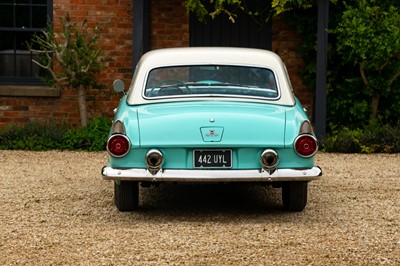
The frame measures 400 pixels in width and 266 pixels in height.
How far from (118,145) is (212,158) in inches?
30.6

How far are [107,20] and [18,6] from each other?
1382mm

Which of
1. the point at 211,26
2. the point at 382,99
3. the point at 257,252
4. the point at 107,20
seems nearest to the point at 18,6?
the point at 107,20

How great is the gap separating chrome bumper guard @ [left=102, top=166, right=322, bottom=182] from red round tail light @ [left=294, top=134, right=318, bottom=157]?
14cm

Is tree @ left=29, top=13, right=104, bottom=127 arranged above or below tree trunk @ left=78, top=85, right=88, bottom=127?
above

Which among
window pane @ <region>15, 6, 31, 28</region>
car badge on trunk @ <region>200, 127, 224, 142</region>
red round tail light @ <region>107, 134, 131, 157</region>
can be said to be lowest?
red round tail light @ <region>107, 134, 131, 157</region>

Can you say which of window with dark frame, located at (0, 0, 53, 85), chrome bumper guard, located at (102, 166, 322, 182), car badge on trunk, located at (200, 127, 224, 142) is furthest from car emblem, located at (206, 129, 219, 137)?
window with dark frame, located at (0, 0, 53, 85)

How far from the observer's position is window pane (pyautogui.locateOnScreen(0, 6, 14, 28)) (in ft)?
51.8

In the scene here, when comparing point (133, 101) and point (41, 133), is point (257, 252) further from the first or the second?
point (41, 133)

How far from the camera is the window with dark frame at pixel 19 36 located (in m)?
15.8

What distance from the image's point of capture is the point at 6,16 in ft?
51.9

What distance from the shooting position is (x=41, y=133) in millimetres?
14656

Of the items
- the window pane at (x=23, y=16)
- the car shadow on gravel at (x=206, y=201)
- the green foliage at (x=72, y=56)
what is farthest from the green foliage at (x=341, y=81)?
the car shadow on gravel at (x=206, y=201)

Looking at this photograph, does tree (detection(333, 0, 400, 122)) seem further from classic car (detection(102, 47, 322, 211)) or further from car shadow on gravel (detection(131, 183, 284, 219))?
classic car (detection(102, 47, 322, 211))

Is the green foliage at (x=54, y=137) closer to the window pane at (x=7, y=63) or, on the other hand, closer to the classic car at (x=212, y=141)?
the window pane at (x=7, y=63)
